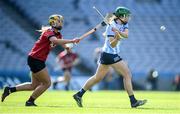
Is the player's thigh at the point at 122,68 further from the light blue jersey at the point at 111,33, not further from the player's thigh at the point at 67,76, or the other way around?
the player's thigh at the point at 67,76

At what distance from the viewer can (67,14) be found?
128 ft

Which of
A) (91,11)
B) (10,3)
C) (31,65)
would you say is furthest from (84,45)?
(31,65)

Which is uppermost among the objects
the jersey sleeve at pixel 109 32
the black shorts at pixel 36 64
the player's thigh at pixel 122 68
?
the jersey sleeve at pixel 109 32

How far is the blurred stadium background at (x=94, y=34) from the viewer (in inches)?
1436

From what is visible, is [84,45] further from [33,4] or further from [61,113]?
[61,113]

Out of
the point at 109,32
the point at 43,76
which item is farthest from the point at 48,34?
the point at 109,32

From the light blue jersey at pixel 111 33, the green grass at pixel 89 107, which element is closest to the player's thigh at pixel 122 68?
the light blue jersey at pixel 111 33

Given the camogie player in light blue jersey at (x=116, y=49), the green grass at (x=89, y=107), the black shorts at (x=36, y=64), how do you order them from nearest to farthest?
the green grass at (x=89, y=107), the camogie player in light blue jersey at (x=116, y=49), the black shorts at (x=36, y=64)

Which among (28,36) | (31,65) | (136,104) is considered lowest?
(136,104)

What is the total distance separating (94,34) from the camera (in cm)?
3778

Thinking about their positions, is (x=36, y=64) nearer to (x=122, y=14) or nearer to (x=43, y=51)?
(x=43, y=51)

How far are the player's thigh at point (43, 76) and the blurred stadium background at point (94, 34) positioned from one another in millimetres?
19057

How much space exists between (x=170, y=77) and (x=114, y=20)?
2055 cm

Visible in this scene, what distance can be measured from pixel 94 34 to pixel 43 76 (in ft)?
73.2
